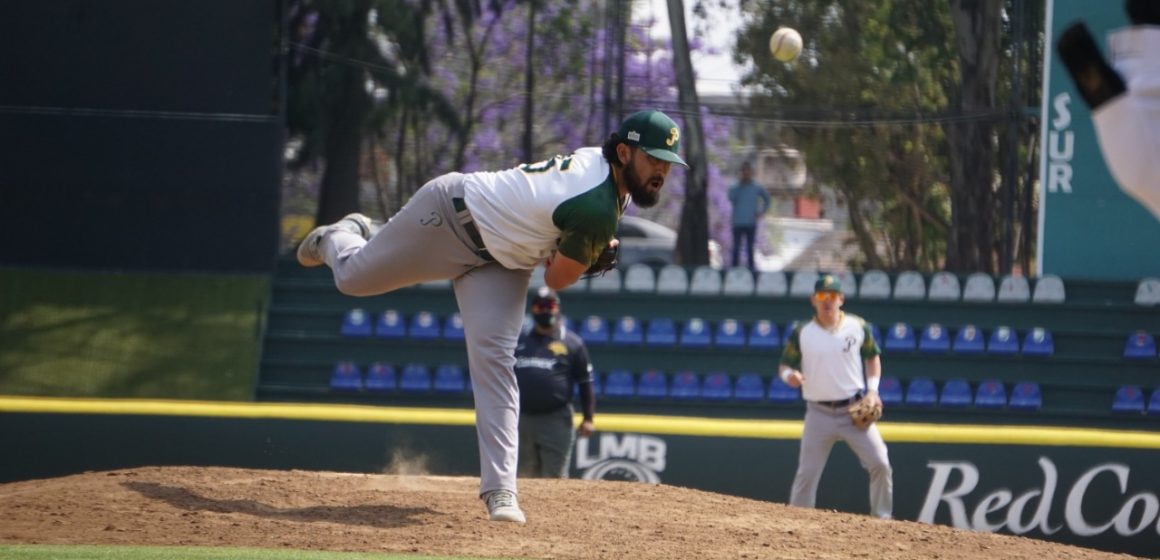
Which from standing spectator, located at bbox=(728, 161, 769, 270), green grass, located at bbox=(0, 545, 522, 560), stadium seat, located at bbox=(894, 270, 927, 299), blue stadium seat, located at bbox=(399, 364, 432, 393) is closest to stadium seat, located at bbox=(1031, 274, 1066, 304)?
stadium seat, located at bbox=(894, 270, 927, 299)

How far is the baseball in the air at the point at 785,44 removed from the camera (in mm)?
13344

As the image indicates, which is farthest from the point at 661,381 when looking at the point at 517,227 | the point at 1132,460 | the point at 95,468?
the point at 517,227

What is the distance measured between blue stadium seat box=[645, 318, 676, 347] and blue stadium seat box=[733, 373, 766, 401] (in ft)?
2.44

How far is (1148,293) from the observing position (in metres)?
13.1

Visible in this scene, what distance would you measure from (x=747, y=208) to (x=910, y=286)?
1.80 m

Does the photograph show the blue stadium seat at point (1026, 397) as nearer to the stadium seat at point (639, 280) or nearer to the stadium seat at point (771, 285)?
the stadium seat at point (771, 285)

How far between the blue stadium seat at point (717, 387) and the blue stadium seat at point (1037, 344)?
113 inches

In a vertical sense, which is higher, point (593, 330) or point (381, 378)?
point (593, 330)

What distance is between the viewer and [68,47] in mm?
13273

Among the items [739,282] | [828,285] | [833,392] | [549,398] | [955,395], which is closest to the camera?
[833,392]

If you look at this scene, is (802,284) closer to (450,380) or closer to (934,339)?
(934,339)

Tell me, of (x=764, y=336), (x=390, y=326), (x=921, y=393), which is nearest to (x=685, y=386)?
(x=764, y=336)

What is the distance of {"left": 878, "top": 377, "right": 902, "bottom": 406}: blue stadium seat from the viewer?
496 inches

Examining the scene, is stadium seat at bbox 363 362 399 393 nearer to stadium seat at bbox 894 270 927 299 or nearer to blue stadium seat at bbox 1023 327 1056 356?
stadium seat at bbox 894 270 927 299
